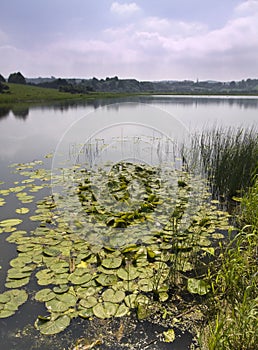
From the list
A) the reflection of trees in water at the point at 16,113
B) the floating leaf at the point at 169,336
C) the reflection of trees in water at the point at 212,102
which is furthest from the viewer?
the reflection of trees in water at the point at 212,102

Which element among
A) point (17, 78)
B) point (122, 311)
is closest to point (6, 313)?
point (122, 311)

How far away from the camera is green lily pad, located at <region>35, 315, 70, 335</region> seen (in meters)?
1.73

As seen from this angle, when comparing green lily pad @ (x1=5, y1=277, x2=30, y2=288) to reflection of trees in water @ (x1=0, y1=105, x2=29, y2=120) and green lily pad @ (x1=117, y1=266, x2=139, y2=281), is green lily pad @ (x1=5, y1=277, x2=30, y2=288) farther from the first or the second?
reflection of trees in water @ (x1=0, y1=105, x2=29, y2=120)

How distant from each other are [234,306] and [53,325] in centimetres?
114

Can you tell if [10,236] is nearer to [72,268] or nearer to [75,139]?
[72,268]

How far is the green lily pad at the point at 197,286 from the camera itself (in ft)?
6.66

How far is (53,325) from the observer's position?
1764 millimetres

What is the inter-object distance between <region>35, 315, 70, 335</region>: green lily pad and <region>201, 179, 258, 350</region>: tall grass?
2.75 feet

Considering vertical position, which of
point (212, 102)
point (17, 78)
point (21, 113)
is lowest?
point (21, 113)

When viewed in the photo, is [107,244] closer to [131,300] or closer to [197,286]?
[131,300]

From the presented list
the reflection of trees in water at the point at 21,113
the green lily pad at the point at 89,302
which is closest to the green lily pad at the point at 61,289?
the green lily pad at the point at 89,302

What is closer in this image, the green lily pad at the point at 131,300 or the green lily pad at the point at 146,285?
the green lily pad at the point at 131,300

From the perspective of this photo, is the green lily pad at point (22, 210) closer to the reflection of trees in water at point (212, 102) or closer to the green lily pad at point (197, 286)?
the green lily pad at point (197, 286)

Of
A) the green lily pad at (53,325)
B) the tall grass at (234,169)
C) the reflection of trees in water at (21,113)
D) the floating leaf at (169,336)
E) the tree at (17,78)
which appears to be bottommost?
the floating leaf at (169,336)
